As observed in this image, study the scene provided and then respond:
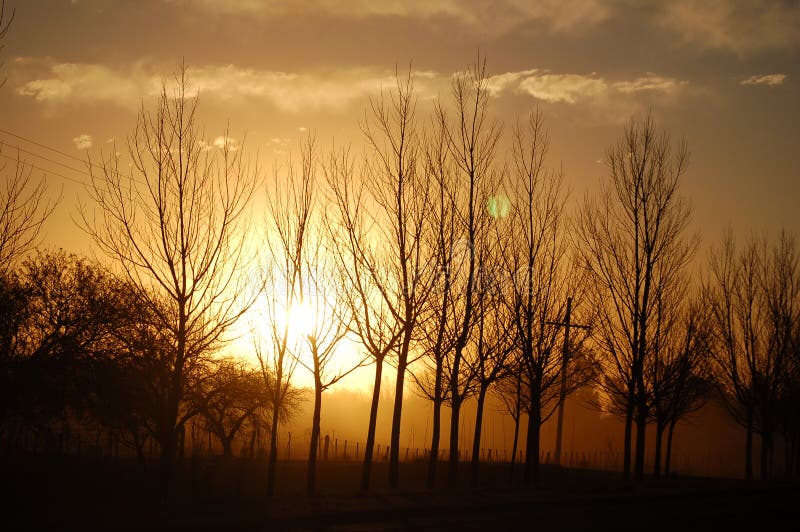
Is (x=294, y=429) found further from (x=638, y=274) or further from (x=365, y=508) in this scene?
(x=365, y=508)

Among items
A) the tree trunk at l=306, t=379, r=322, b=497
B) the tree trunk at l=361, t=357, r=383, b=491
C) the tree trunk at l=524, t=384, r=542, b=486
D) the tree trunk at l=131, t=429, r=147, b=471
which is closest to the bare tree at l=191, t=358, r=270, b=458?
the tree trunk at l=131, t=429, r=147, b=471

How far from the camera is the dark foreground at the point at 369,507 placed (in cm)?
1309

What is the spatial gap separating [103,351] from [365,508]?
1521cm

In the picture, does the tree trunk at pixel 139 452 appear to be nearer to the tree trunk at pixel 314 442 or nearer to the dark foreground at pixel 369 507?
the dark foreground at pixel 369 507

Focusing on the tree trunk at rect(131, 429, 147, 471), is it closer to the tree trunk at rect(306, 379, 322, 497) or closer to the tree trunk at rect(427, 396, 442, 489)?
the tree trunk at rect(427, 396, 442, 489)

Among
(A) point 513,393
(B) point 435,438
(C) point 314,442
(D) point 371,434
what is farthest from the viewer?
(A) point 513,393

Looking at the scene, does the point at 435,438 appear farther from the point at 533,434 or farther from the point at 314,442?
the point at 533,434

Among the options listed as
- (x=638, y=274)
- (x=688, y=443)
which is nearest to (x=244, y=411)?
(x=638, y=274)

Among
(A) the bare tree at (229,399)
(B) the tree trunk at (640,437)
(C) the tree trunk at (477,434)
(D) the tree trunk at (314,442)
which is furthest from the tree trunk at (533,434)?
(A) the bare tree at (229,399)

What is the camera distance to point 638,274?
27000 millimetres

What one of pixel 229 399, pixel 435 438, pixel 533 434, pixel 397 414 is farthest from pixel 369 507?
pixel 229 399

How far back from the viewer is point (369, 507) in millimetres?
15188

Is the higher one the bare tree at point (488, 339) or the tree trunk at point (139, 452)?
the bare tree at point (488, 339)

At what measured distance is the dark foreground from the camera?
43.0 ft
